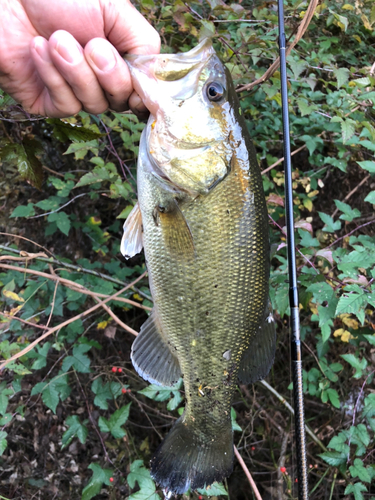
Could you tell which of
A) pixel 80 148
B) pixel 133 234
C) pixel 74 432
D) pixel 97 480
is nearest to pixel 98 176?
pixel 80 148

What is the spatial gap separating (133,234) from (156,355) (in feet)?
1.70

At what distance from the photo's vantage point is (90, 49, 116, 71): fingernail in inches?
40.1

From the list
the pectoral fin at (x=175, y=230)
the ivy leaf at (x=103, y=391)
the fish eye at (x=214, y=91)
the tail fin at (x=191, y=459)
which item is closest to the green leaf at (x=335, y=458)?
the tail fin at (x=191, y=459)

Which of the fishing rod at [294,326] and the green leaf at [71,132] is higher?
the green leaf at [71,132]

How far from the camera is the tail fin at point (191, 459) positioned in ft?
4.27

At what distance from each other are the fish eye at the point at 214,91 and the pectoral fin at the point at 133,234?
20.2 inches

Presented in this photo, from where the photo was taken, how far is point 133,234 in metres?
1.34

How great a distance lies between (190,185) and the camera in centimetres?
120

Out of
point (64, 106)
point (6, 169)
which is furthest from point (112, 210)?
point (64, 106)

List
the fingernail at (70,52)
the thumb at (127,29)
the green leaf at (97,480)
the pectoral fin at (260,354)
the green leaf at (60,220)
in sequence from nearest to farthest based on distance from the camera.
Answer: the fingernail at (70,52), the thumb at (127,29), the pectoral fin at (260,354), the green leaf at (97,480), the green leaf at (60,220)

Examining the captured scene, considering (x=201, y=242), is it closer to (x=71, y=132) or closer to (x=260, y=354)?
(x=260, y=354)

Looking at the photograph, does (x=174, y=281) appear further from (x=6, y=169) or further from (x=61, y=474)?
(x=6, y=169)

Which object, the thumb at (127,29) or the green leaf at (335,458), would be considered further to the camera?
the green leaf at (335,458)

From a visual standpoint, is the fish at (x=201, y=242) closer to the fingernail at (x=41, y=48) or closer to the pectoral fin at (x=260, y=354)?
the pectoral fin at (x=260, y=354)
